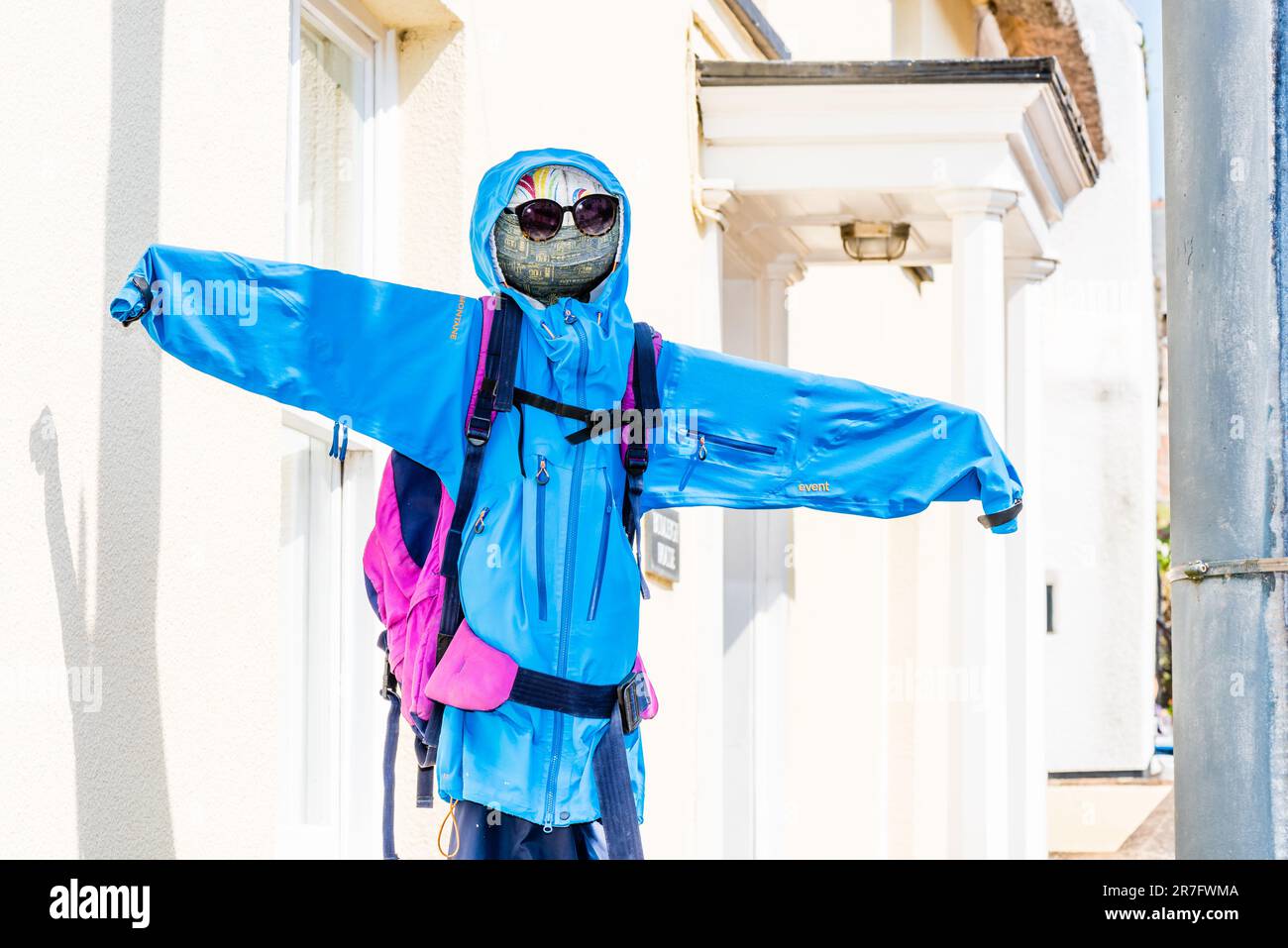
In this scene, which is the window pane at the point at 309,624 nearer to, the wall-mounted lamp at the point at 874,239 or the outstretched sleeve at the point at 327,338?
the outstretched sleeve at the point at 327,338

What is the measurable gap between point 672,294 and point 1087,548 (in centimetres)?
1403

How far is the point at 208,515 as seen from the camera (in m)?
3.97

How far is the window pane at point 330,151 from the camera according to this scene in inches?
194

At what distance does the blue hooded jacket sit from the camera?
3402mm

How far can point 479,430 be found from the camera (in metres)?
3.48

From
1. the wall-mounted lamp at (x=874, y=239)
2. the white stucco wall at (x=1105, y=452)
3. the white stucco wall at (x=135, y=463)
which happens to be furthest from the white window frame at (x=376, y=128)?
the white stucco wall at (x=1105, y=452)

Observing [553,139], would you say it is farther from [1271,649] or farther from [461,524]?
[1271,649]

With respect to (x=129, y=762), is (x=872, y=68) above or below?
above

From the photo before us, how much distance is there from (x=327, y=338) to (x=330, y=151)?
5.66 ft

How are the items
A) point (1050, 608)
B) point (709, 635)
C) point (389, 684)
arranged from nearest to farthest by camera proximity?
1. point (389, 684)
2. point (709, 635)
3. point (1050, 608)

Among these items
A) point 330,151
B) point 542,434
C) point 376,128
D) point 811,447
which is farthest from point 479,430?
point 376,128

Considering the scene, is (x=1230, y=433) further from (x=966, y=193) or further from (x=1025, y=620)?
(x=1025, y=620)
